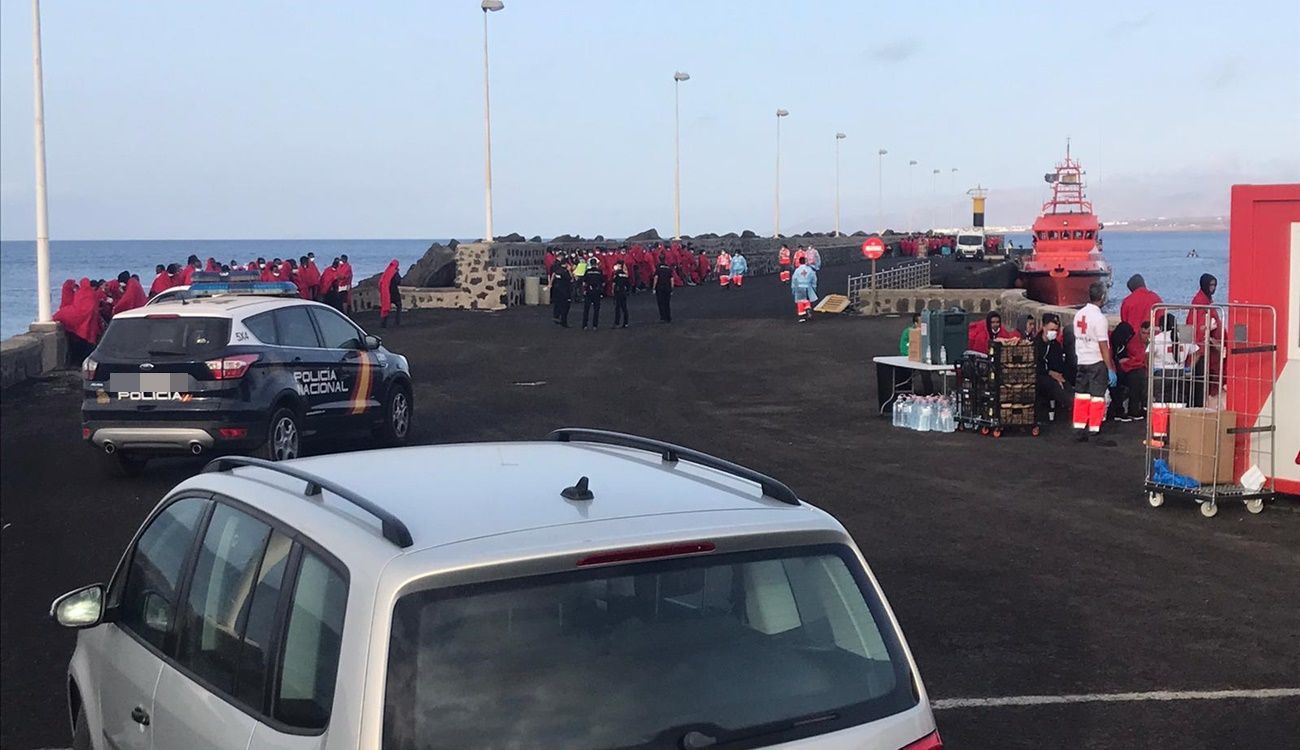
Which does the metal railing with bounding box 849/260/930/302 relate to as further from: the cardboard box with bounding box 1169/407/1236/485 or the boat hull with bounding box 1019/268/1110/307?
the cardboard box with bounding box 1169/407/1236/485

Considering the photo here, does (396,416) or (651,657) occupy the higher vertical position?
(651,657)

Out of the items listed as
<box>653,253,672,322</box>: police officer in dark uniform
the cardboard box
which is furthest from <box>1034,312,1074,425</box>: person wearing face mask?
<box>653,253,672,322</box>: police officer in dark uniform

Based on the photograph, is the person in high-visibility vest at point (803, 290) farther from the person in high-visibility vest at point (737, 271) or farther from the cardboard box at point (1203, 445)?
the cardboard box at point (1203, 445)

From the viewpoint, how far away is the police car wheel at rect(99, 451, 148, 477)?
13.3 m

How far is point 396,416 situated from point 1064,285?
131ft

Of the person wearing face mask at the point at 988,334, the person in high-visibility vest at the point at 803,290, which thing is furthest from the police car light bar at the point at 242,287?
the person in high-visibility vest at the point at 803,290

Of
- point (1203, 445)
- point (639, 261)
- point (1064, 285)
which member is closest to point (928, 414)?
point (1203, 445)

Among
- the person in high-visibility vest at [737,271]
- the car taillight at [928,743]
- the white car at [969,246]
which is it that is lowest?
the car taillight at [928,743]

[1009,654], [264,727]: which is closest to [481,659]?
[264,727]

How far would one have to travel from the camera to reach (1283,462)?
37.2 ft

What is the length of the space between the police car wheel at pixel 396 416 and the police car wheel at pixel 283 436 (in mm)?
1632

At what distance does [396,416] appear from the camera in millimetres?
15430

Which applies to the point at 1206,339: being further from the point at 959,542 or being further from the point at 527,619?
the point at 527,619

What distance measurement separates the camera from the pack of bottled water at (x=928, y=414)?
16.1 m
